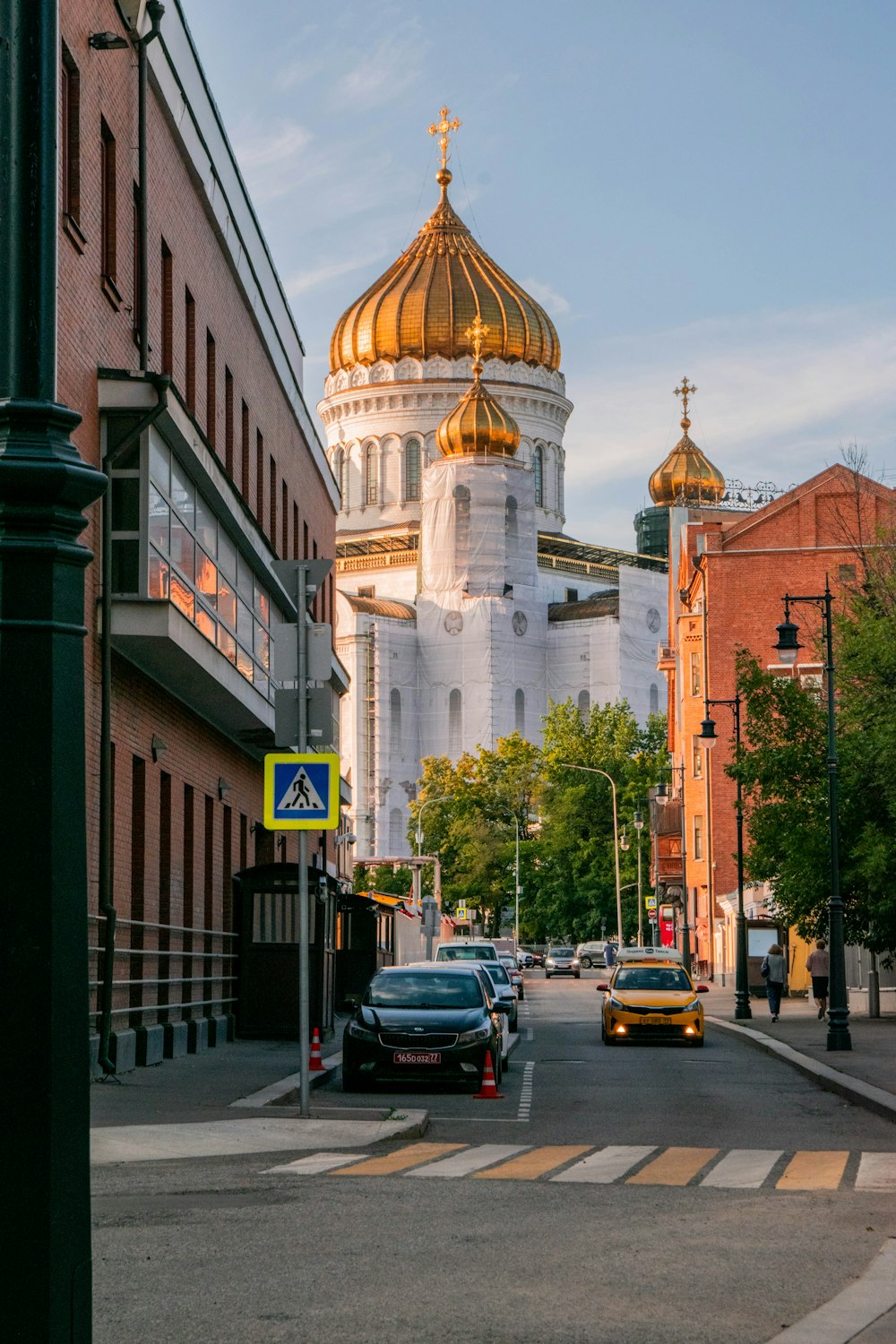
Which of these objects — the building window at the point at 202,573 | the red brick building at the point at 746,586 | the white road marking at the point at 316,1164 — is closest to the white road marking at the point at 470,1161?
the white road marking at the point at 316,1164

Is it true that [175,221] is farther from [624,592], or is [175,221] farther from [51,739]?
[624,592]

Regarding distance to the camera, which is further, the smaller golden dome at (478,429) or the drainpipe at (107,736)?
the smaller golden dome at (478,429)

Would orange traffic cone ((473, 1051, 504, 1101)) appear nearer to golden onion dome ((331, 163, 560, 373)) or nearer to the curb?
the curb

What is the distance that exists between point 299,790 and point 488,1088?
4.82 m

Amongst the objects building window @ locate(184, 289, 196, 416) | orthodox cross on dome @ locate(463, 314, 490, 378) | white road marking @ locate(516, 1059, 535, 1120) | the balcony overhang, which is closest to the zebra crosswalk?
white road marking @ locate(516, 1059, 535, 1120)

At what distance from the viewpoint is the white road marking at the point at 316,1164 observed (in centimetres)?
1186

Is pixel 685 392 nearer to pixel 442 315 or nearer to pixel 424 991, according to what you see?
pixel 442 315

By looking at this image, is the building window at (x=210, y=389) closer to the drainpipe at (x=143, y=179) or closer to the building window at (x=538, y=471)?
the drainpipe at (x=143, y=179)

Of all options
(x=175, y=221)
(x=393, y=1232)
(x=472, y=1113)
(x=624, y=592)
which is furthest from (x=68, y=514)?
(x=624, y=592)

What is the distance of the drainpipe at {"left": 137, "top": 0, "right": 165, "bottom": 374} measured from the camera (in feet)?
71.7

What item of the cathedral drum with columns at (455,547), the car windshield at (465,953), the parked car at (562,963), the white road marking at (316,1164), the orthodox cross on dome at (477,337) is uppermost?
the orthodox cross on dome at (477,337)

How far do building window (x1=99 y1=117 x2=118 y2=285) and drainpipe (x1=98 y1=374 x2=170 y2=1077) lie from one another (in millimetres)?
1931

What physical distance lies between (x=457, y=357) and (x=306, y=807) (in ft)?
357

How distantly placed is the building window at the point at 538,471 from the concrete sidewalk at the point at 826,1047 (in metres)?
81.5
